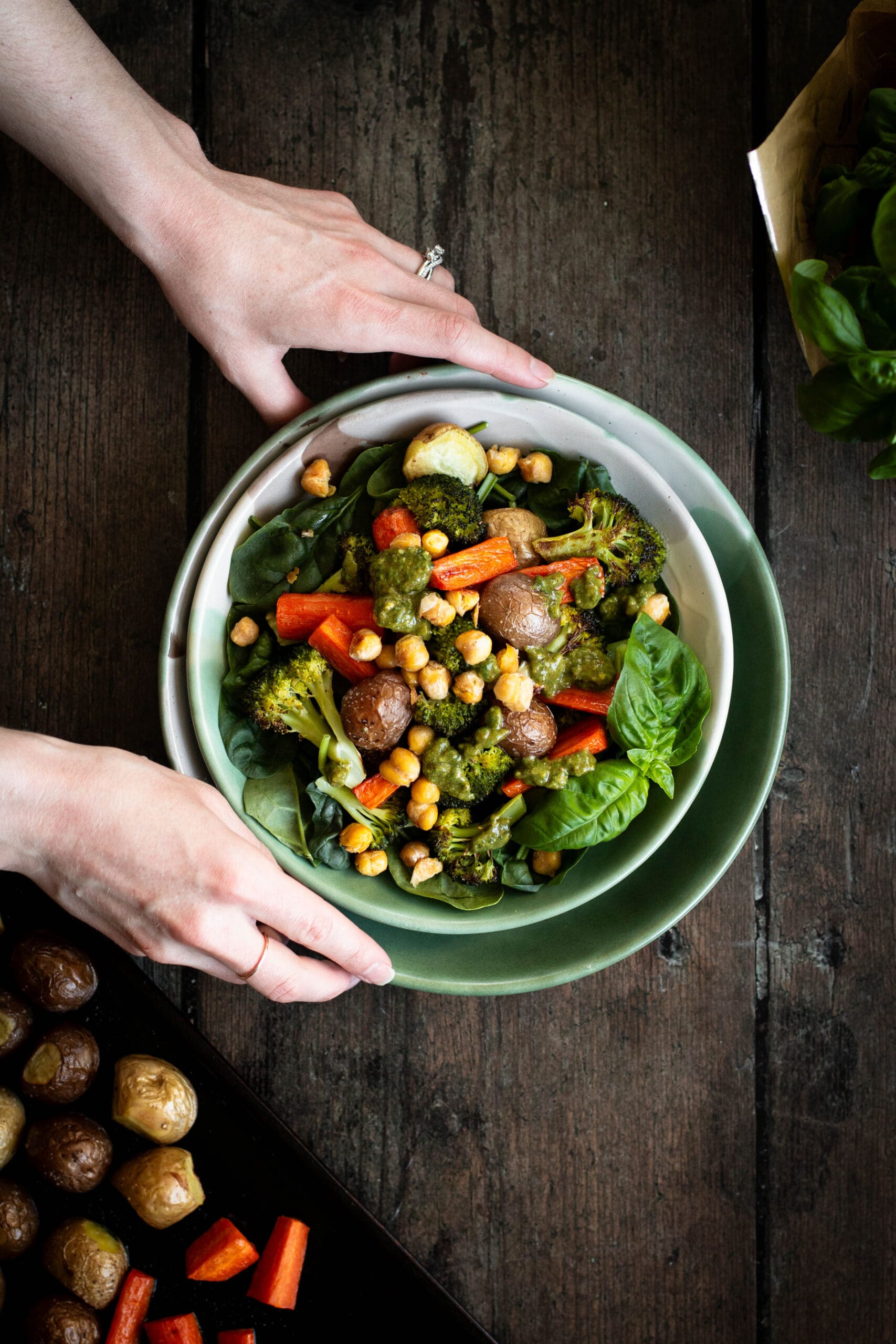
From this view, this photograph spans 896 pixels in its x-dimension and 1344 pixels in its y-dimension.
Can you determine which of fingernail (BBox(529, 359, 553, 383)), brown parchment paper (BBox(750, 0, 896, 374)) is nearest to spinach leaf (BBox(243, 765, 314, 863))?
fingernail (BBox(529, 359, 553, 383))

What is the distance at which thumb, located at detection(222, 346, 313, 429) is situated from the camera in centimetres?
190

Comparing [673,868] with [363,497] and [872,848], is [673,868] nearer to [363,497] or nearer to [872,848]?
[872,848]

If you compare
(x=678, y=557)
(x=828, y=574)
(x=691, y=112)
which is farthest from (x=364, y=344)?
(x=828, y=574)

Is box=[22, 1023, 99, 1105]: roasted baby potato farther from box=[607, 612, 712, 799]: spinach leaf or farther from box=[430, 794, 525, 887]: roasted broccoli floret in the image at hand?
box=[607, 612, 712, 799]: spinach leaf

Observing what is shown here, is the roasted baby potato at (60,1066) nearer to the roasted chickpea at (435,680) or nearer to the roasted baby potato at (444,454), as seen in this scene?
the roasted chickpea at (435,680)

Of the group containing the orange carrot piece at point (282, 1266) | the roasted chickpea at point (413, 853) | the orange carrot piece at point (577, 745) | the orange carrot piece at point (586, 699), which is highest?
the orange carrot piece at point (586, 699)

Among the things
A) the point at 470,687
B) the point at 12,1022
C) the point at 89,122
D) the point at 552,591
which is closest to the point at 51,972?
the point at 12,1022

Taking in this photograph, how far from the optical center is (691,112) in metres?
2.15

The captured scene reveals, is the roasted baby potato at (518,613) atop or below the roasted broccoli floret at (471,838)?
atop

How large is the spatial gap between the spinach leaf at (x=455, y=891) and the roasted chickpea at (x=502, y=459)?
2.68ft

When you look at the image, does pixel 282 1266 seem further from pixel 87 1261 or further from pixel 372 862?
pixel 372 862

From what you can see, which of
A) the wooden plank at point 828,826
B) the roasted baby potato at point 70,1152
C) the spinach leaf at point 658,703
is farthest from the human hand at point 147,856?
the wooden plank at point 828,826

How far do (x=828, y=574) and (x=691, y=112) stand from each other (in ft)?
3.65

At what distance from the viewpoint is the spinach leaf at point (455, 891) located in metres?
1.83
